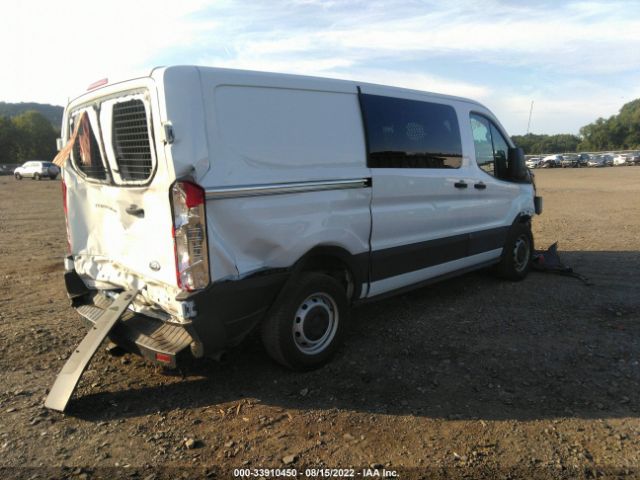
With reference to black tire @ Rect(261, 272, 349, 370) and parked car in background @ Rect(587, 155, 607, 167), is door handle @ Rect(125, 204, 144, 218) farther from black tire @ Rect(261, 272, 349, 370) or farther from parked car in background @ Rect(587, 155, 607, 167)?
parked car in background @ Rect(587, 155, 607, 167)

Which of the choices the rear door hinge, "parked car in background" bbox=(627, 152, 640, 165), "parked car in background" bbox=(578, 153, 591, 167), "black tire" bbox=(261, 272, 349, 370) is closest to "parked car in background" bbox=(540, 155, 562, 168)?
"parked car in background" bbox=(578, 153, 591, 167)

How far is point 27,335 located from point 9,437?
1.80 m

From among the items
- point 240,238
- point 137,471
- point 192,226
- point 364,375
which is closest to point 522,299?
point 364,375

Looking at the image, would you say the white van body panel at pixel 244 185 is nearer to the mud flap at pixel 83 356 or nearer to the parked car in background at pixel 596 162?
the mud flap at pixel 83 356

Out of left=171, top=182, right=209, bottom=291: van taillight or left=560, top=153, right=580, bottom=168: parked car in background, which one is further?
left=560, top=153, right=580, bottom=168: parked car in background

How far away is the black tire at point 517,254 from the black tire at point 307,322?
3.12 m

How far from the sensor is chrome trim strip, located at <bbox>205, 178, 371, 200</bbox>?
10.7ft

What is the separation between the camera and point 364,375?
156 inches

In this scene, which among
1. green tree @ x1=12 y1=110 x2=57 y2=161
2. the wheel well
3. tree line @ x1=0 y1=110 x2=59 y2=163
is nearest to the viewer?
the wheel well

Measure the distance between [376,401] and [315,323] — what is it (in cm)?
80

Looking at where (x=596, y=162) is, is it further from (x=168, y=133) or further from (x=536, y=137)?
(x=168, y=133)

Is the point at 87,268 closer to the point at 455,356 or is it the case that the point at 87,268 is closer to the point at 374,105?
the point at 374,105

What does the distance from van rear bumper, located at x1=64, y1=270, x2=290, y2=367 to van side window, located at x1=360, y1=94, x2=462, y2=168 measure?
1.54 meters

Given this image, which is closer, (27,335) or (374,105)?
(374,105)
